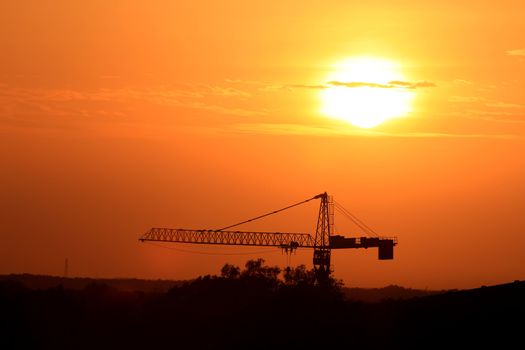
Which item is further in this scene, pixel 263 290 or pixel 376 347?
pixel 263 290

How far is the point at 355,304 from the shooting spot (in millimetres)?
96562

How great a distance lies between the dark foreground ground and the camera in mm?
77125

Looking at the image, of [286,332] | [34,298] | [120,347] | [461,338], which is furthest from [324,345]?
[34,298]

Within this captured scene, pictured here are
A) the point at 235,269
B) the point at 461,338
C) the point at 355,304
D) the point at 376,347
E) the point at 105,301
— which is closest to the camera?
the point at 461,338

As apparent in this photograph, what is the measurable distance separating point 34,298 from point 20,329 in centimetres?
1067

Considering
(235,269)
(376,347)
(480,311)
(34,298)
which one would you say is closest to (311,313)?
(376,347)

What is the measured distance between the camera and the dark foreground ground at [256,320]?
7712 cm

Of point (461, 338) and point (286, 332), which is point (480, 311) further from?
point (286, 332)

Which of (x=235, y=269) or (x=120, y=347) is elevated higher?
(x=235, y=269)

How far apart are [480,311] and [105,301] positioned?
140 feet

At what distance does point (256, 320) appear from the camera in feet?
291

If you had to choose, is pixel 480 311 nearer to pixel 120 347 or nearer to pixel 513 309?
pixel 513 309

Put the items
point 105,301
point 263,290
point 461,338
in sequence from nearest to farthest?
1. point 461,338
2. point 105,301
3. point 263,290

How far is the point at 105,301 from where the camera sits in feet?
350
